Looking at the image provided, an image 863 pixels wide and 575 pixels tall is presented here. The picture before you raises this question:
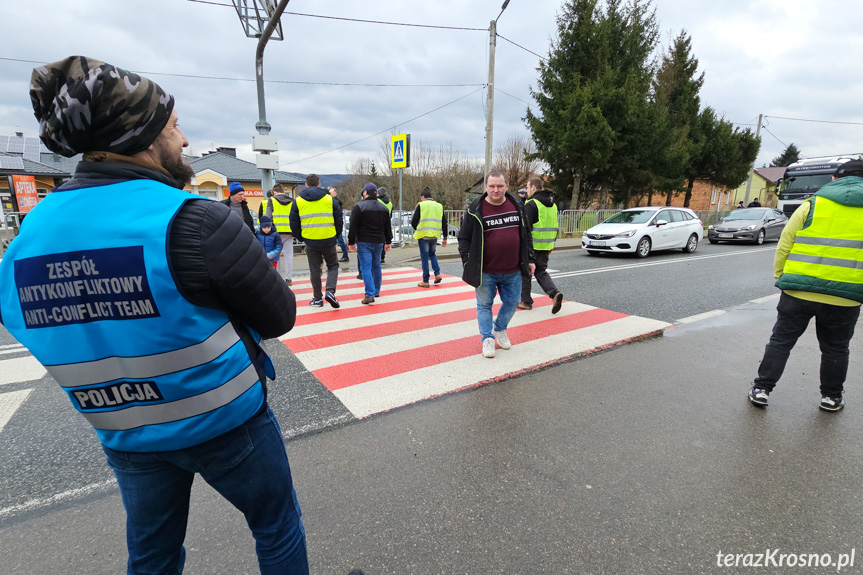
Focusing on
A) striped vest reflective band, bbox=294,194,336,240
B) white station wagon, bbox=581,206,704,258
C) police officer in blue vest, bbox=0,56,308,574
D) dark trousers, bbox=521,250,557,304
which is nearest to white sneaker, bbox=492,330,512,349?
dark trousers, bbox=521,250,557,304

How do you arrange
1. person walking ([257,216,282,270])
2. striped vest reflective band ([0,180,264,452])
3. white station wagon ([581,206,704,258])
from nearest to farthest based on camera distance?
striped vest reflective band ([0,180,264,452]), person walking ([257,216,282,270]), white station wagon ([581,206,704,258])

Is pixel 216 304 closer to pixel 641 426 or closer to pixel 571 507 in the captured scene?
pixel 571 507

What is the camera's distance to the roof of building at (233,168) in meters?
33.6

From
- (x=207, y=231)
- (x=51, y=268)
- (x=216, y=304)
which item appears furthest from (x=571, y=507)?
(x=51, y=268)

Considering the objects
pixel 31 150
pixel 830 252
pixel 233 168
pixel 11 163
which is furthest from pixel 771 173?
pixel 31 150

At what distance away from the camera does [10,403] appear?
135 inches

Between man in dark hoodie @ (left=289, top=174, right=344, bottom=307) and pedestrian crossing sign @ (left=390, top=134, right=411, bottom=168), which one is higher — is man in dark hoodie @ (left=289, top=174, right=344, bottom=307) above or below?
below

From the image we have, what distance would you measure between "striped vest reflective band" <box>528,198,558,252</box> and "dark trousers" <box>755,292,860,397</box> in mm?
3180

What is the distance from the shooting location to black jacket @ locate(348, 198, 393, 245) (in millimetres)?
6250

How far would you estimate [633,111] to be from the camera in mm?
18719

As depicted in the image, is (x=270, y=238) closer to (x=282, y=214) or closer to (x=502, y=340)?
(x=282, y=214)

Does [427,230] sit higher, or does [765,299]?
[427,230]

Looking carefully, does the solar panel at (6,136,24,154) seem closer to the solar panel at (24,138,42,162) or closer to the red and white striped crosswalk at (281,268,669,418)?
the solar panel at (24,138,42,162)

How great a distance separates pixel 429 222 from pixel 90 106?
22.0 feet
